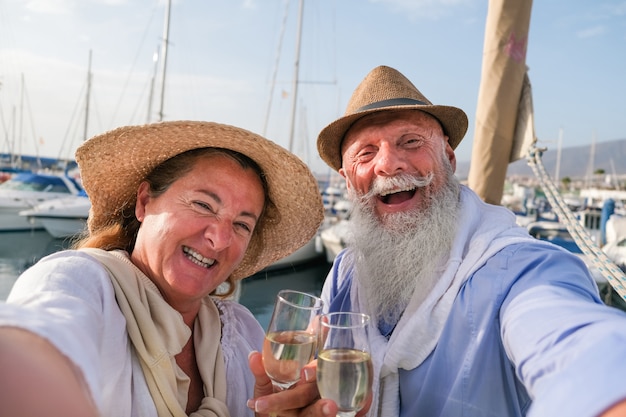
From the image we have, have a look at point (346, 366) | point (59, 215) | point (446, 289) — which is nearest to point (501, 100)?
point (446, 289)

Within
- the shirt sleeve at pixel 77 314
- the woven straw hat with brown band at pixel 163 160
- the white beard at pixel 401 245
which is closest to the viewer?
the shirt sleeve at pixel 77 314

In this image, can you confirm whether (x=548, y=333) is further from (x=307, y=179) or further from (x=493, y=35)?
(x=493, y=35)

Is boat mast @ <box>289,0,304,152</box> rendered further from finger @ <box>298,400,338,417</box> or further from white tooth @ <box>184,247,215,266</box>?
finger @ <box>298,400,338,417</box>

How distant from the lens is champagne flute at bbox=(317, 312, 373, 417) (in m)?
Result: 1.27

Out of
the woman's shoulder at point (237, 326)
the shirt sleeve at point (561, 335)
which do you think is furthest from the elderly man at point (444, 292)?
the woman's shoulder at point (237, 326)

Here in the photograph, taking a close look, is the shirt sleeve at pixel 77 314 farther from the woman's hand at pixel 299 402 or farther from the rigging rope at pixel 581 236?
the rigging rope at pixel 581 236

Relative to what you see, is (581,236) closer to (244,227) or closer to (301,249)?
(244,227)

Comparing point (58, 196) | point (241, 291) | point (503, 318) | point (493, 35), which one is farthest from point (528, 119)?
point (58, 196)

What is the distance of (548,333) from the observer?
1.17 meters

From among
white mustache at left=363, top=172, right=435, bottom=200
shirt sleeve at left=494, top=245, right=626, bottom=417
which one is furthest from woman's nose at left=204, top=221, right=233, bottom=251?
shirt sleeve at left=494, top=245, right=626, bottom=417

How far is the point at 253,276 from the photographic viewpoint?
1501 cm

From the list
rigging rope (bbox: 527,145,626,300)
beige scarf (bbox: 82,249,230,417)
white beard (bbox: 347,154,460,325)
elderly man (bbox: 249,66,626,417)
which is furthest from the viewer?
rigging rope (bbox: 527,145,626,300)

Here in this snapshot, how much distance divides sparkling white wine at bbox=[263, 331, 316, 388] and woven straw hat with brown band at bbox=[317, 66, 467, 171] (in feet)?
4.07

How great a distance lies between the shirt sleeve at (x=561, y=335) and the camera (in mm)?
839
